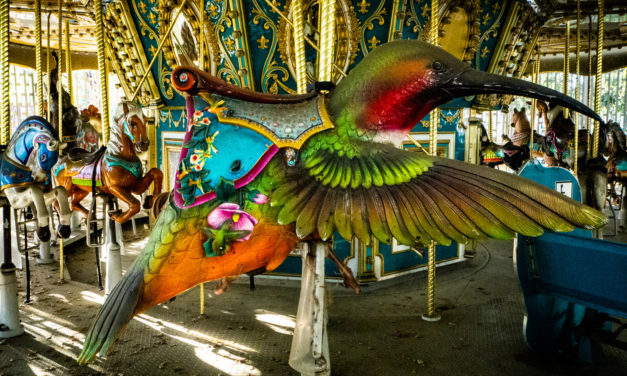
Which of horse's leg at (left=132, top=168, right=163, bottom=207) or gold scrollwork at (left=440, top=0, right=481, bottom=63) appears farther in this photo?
gold scrollwork at (left=440, top=0, right=481, bottom=63)

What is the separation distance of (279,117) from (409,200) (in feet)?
1.53

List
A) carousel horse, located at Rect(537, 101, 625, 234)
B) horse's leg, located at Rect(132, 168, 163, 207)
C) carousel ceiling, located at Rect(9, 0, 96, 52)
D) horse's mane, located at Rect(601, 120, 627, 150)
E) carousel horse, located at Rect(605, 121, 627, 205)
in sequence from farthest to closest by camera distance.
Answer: horse's mane, located at Rect(601, 120, 627, 150) → carousel horse, located at Rect(605, 121, 627, 205) → carousel ceiling, located at Rect(9, 0, 96, 52) → carousel horse, located at Rect(537, 101, 625, 234) → horse's leg, located at Rect(132, 168, 163, 207)

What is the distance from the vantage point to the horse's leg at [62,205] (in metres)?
3.89

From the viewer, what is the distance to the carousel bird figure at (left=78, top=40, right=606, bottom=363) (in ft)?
3.97

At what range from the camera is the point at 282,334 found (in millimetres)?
3203

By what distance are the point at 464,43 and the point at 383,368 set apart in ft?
10.8

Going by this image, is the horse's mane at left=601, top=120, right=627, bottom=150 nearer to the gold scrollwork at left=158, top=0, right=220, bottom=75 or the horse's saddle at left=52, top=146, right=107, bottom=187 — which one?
the gold scrollwork at left=158, top=0, right=220, bottom=75

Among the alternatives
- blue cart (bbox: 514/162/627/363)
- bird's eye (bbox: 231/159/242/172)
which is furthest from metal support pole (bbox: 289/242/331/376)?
blue cart (bbox: 514/162/627/363)

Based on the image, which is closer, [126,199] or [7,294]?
[7,294]

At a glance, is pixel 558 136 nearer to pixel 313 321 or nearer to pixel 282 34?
pixel 282 34

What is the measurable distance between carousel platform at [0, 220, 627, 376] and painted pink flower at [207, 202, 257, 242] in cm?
158

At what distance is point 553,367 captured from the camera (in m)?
2.65

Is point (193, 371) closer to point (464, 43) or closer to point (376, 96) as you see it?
point (376, 96)

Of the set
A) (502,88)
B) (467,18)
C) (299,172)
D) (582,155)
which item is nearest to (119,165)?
(299,172)
